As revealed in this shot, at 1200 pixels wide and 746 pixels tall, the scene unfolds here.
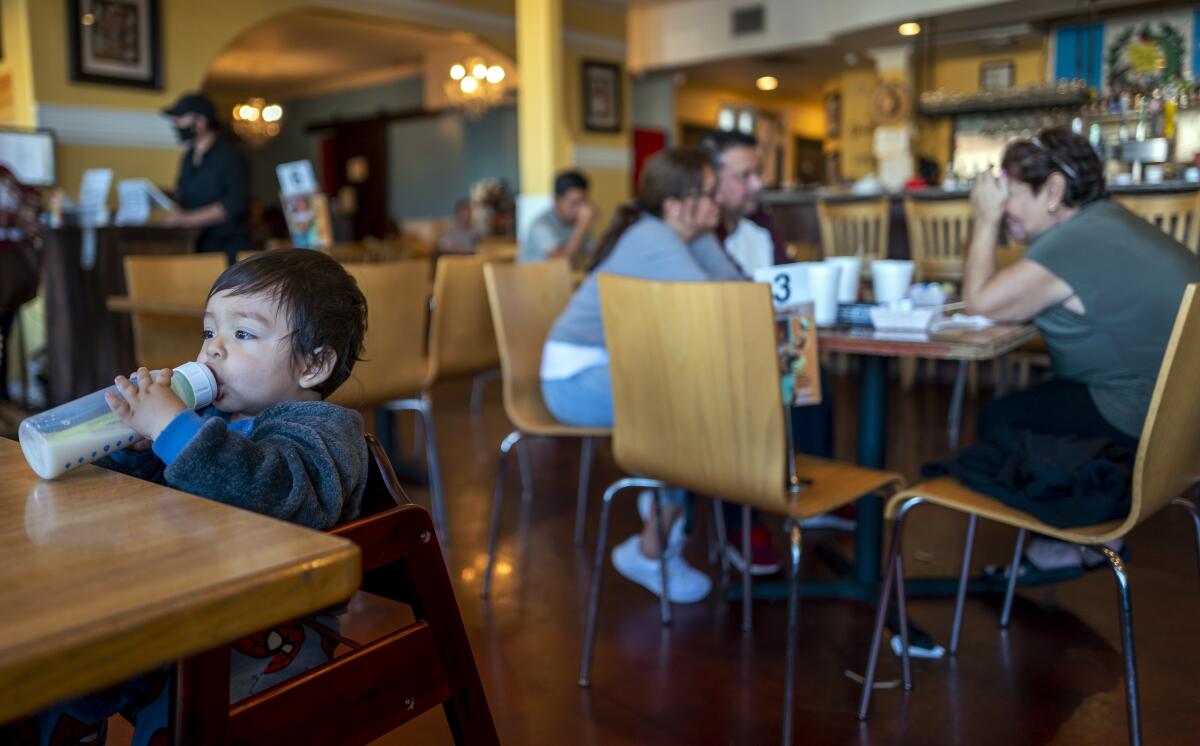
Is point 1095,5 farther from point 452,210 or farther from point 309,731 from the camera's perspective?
point 309,731

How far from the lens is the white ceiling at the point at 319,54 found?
29.4 ft

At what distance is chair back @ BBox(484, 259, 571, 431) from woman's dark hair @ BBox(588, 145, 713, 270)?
0.76 ft

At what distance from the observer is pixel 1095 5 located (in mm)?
7789

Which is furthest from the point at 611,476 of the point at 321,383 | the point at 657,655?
the point at 321,383

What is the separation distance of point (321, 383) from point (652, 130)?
34.3 ft

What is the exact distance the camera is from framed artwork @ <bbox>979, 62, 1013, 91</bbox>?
9.70 metres

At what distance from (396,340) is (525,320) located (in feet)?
1.26

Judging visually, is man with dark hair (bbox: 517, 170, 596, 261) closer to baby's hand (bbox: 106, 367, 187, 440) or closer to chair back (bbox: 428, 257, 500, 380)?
chair back (bbox: 428, 257, 500, 380)

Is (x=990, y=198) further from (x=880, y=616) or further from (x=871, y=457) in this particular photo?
(x=880, y=616)

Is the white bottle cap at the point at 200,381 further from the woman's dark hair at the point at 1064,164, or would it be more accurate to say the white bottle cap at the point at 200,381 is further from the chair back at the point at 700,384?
the woman's dark hair at the point at 1064,164

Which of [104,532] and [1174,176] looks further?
[1174,176]

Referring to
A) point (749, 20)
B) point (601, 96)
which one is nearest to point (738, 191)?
point (601, 96)

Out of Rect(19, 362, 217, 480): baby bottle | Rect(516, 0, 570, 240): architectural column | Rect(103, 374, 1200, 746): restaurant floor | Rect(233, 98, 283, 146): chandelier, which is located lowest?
Rect(103, 374, 1200, 746): restaurant floor

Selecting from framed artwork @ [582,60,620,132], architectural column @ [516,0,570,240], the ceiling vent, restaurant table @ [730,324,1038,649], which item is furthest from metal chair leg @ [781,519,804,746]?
the ceiling vent
